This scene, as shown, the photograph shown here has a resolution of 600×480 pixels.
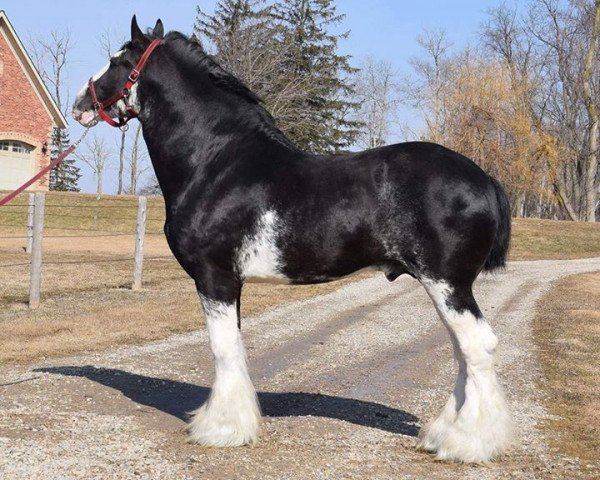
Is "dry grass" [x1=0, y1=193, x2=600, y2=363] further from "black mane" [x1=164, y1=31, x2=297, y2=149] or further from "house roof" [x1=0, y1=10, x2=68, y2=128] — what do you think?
"house roof" [x1=0, y1=10, x2=68, y2=128]

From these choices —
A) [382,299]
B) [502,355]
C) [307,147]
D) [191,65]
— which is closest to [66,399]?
[191,65]

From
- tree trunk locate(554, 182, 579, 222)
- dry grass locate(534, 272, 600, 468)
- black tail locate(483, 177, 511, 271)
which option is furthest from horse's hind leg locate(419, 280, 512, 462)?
tree trunk locate(554, 182, 579, 222)

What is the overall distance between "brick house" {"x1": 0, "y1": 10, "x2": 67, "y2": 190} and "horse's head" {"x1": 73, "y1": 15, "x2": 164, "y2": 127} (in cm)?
3469

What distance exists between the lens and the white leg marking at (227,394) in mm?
5102

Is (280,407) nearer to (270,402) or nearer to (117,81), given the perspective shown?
(270,402)

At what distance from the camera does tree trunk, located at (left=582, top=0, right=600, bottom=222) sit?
46469 mm

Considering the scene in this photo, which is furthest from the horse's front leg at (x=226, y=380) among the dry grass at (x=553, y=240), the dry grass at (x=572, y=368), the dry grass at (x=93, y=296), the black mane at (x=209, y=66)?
the dry grass at (x=553, y=240)

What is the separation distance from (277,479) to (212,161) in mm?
2179

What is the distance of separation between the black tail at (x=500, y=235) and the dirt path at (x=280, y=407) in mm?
1315

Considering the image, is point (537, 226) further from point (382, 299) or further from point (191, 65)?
point (191, 65)

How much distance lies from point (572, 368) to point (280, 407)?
3.97m

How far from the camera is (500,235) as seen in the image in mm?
5070

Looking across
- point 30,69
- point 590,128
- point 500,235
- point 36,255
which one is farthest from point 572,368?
point 590,128

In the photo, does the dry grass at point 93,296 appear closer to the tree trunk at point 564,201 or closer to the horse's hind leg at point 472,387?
the horse's hind leg at point 472,387
